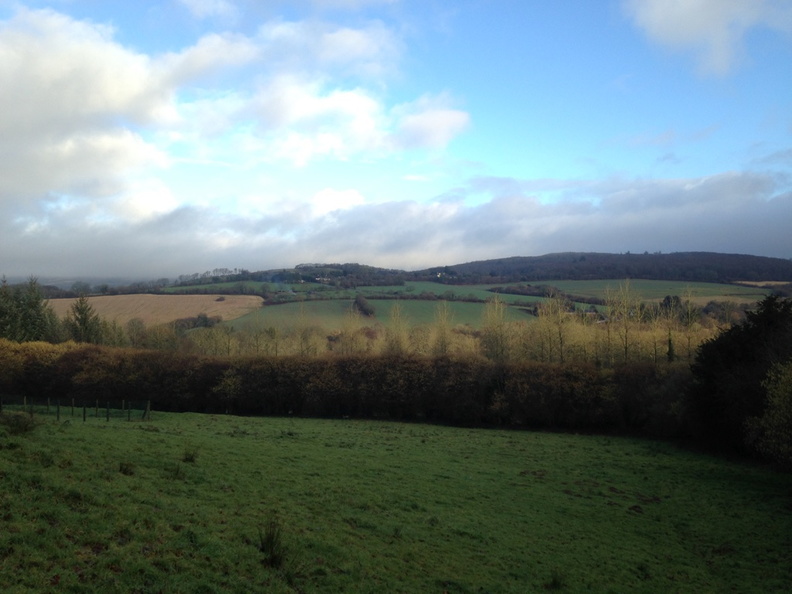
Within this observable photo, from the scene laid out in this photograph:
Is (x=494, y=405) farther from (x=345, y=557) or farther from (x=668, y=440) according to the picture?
(x=345, y=557)

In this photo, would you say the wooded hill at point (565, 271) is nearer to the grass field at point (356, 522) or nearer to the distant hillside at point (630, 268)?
the distant hillside at point (630, 268)

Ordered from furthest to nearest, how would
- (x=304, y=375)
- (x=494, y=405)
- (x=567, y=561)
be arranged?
(x=304, y=375), (x=494, y=405), (x=567, y=561)

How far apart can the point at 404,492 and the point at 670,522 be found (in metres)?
10.5

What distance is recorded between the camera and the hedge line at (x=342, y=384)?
45.9 metres

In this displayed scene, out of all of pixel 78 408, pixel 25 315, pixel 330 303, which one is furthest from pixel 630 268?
pixel 25 315

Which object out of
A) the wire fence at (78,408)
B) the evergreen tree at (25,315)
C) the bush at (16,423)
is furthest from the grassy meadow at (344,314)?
the bush at (16,423)

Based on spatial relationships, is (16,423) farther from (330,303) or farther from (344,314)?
(330,303)

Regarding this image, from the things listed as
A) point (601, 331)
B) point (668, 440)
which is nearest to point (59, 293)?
point (601, 331)

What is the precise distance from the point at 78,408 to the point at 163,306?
6085 centimetres

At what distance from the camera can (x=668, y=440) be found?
3981cm

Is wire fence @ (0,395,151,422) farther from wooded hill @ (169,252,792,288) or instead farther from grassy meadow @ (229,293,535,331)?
wooded hill @ (169,252,792,288)

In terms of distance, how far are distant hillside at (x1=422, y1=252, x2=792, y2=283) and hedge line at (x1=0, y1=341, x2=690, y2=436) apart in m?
76.1

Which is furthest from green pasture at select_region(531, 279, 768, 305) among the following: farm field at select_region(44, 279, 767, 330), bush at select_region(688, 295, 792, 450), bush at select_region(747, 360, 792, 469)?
bush at select_region(747, 360, 792, 469)

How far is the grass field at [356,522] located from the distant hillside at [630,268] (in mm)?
95869
